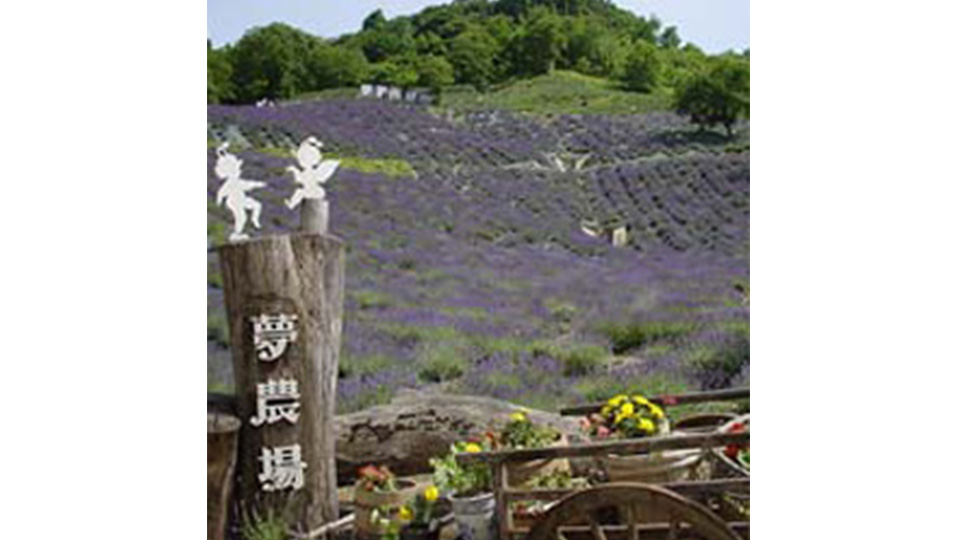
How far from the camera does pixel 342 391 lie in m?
4.72

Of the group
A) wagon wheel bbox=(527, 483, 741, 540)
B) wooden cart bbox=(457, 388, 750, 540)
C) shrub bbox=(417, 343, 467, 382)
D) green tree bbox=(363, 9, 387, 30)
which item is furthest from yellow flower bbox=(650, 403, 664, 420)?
green tree bbox=(363, 9, 387, 30)

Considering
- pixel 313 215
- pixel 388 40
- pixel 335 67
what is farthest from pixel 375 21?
pixel 313 215

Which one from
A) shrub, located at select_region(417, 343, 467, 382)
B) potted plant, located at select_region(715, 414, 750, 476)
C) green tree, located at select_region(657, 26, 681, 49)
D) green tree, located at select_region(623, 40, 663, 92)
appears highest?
green tree, located at select_region(657, 26, 681, 49)

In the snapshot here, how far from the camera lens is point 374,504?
4512 millimetres

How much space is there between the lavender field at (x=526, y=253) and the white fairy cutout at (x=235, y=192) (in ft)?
0.13

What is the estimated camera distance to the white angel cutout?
4.61m

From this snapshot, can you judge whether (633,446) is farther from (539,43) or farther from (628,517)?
(539,43)

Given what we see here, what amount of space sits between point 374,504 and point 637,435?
41.6 inches

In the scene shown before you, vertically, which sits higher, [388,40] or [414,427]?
[388,40]

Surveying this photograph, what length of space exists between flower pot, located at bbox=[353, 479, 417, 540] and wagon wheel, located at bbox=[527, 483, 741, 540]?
610 millimetres

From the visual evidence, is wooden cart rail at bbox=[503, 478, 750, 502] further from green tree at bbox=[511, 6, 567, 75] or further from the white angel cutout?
green tree at bbox=[511, 6, 567, 75]

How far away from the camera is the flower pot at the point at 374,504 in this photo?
4.48 metres

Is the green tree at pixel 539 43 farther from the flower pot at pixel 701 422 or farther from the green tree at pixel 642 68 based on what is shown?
the flower pot at pixel 701 422

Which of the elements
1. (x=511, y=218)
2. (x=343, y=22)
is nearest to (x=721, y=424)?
(x=511, y=218)
